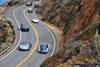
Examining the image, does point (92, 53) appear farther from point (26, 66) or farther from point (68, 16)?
point (68, 16)

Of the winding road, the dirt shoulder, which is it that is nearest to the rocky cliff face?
the dirt shoulder

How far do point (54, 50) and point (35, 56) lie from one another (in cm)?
567

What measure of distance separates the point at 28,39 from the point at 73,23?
33.3ft

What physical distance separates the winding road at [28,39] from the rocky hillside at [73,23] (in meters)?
3.36

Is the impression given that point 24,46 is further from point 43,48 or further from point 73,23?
point 73,23

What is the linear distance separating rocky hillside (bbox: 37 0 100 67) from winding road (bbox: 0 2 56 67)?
3361mm

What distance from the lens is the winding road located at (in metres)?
58.2

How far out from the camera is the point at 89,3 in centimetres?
7581

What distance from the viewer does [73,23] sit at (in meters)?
78.0

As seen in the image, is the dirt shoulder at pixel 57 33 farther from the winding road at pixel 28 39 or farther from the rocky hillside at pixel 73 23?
the rocky hillside at pixel 73 23

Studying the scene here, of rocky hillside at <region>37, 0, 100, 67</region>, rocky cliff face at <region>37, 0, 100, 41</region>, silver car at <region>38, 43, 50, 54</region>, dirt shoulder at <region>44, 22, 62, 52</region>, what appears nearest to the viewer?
rocky hillside at <region>37, 0, 100, 67</region>

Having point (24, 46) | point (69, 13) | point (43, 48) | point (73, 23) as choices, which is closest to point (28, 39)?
point (24, 46)

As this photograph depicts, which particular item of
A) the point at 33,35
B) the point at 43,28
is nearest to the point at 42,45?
the point at 33,35

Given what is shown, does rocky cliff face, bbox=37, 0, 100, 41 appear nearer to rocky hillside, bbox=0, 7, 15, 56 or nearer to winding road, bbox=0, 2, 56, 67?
winding road, bbox=0, 2, 56, 67
